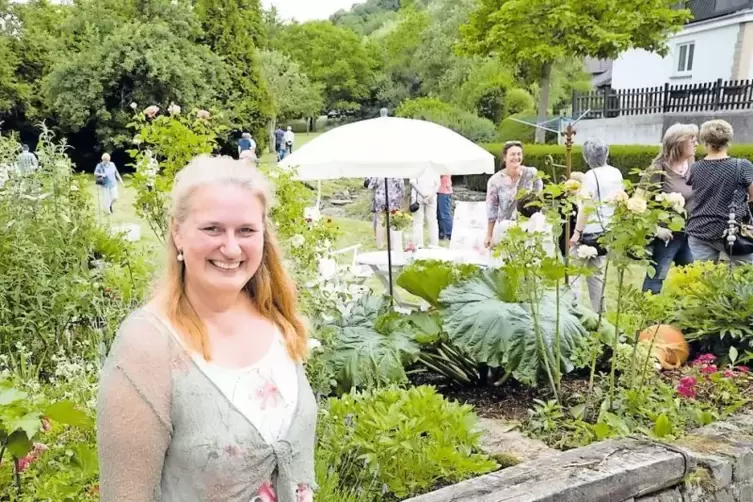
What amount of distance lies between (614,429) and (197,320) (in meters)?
2.58

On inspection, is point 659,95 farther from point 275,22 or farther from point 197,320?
point 275,22

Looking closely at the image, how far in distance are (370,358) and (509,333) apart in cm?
79

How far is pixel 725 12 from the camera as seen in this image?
23.0 meters

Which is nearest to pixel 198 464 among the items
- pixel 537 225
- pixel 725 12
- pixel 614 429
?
pixel 614 429

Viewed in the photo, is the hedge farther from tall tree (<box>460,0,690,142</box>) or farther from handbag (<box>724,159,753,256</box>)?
handbag (<box>724,159,753,256</box>)

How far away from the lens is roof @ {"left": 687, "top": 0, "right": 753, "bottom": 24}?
22281mm

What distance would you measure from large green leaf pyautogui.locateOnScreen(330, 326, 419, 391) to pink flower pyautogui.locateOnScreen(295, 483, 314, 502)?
6.32ft

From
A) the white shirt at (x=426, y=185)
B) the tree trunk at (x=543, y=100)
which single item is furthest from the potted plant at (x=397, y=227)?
the tree trunk at (x=543, y=100)

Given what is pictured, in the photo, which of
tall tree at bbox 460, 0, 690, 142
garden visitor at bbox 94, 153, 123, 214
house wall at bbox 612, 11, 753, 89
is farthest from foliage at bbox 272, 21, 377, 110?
garden visitor at bbox 94, 153, 123, 214

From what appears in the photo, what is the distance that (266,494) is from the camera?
145 cm

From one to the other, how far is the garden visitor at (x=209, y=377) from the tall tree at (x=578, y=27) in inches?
840

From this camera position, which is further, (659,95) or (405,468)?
(659,95)

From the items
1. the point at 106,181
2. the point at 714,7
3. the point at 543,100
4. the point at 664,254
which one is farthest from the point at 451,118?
the point at 664,254

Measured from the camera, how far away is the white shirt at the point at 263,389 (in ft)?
4.49
